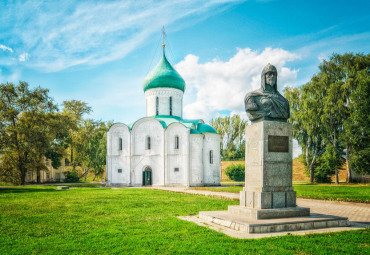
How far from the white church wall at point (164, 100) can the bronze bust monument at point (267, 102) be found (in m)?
23.2

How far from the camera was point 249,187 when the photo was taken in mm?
7988

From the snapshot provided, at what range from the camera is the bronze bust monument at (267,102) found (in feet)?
26.9

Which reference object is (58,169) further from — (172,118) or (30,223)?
(30,223)

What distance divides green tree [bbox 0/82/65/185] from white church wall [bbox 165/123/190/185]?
12310 millimetres

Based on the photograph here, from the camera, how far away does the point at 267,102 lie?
27.0ft

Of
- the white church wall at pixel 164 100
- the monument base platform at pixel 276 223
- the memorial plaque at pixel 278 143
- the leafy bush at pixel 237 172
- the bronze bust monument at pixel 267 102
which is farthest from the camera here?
the leafy bush at pixel 237 172

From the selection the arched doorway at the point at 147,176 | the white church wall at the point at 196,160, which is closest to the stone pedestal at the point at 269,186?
the white church wall at the point at 196,160

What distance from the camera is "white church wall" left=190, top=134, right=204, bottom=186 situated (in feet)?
91.8

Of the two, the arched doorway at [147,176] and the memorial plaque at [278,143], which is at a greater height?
Answer: the memorial plaque at [278,143]

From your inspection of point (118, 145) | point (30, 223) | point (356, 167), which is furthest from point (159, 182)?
point (30, 223)

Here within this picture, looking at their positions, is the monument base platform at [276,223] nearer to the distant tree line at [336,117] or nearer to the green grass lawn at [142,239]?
the green grass lawn at [142,239]

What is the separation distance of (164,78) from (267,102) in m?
23.9

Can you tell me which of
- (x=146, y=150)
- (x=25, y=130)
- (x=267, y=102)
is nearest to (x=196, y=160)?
(x=146, y=150)

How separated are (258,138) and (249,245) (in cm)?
330
